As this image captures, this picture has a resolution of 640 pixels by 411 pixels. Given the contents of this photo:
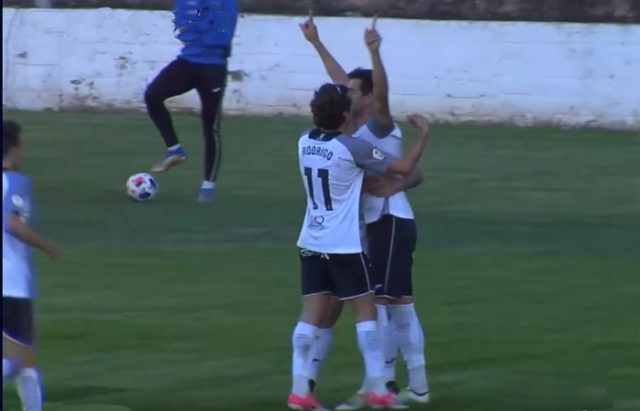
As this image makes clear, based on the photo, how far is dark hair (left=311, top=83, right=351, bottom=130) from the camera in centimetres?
659

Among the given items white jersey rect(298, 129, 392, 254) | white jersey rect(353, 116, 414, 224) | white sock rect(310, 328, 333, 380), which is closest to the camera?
white jersey rect(298, 129, 392, 254)

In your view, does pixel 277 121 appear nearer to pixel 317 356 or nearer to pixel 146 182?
pixel 146 182

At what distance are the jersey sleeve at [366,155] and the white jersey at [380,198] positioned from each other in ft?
0.88

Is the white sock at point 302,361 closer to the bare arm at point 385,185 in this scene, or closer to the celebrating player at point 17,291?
the bare arm at point 385,185

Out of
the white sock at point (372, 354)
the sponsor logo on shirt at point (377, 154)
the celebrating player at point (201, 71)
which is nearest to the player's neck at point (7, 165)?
the sponsor logo on shirt at point (377, 154)

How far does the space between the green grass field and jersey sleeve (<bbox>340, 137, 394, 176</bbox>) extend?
1.19 metres

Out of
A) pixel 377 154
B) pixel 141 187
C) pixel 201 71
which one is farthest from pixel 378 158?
pixel 201 71

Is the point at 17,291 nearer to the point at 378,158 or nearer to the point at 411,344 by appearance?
the point at 378,158

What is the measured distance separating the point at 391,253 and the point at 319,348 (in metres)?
0.57

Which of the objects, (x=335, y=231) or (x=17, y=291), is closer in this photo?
(x=17, y=291)

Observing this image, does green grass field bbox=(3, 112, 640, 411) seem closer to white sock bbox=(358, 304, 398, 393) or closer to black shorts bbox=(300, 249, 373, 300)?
white sock bbox=(358, 304, 398, 393)

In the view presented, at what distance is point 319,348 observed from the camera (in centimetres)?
696

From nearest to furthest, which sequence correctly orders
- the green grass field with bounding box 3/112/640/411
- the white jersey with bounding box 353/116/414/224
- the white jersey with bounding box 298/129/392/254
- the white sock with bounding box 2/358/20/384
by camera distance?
1. the white sock with bounding box 2/358/20/384
2. the white jersey with bounding box 298/129/392/254
3. the white jersey with bounding box 353/116/414/224
4. the green grass field with bounding box 3/112/640/411

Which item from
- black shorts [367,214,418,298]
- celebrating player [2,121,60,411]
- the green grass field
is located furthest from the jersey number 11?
celebrating player [2,121,60,411]
